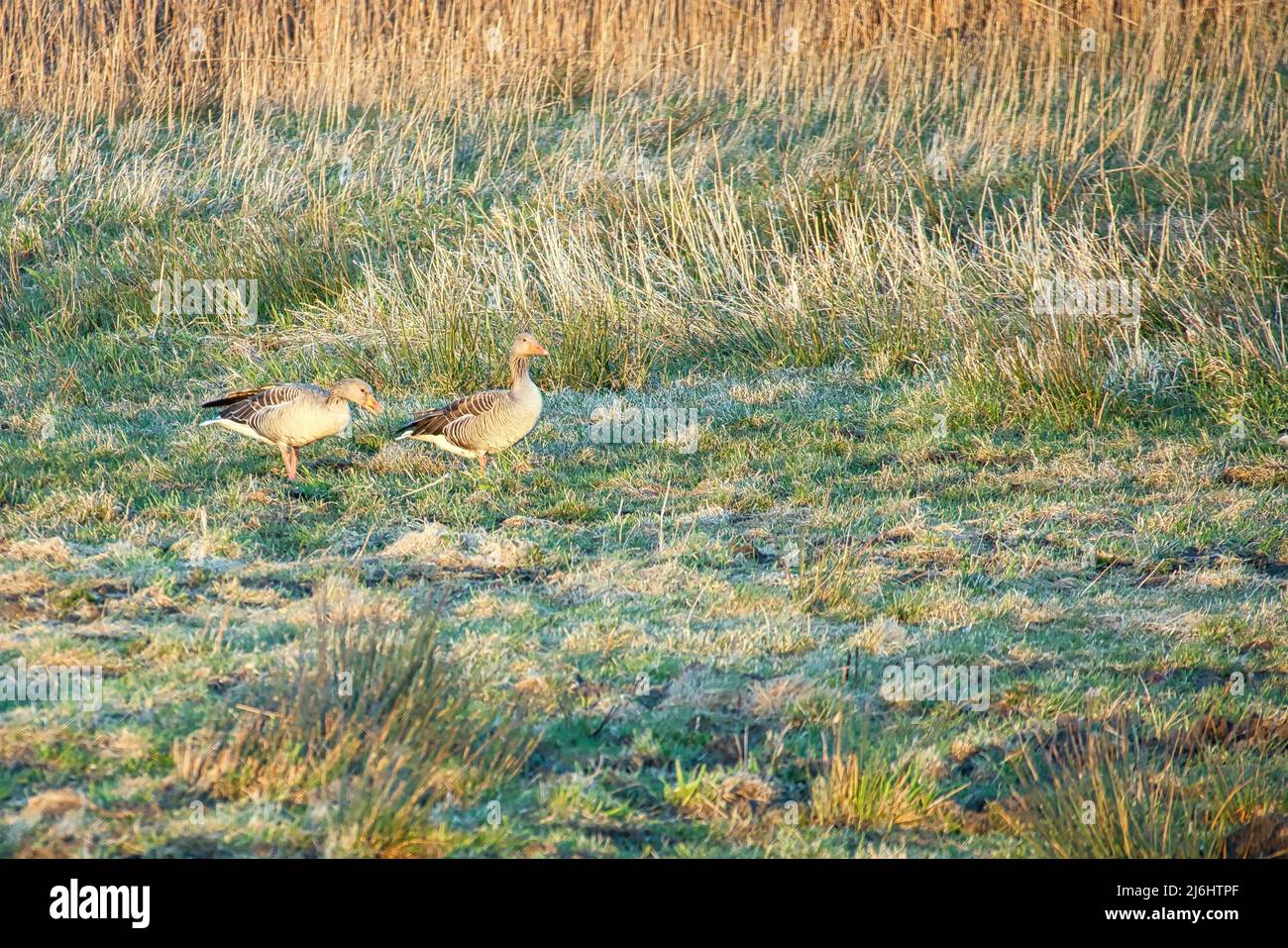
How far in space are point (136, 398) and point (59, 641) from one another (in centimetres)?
483

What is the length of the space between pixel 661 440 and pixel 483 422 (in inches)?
58.7

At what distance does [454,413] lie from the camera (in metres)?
7.49

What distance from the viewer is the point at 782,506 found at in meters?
7.40

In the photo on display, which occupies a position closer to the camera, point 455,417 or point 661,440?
point 455,417

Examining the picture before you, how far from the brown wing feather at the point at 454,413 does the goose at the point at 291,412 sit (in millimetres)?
264

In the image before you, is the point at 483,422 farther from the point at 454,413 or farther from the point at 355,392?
the point at 355,392

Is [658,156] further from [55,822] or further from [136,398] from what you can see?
[55,822]

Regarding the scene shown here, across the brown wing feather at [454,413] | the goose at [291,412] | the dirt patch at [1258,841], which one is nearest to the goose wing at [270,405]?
the goose at [291,412]

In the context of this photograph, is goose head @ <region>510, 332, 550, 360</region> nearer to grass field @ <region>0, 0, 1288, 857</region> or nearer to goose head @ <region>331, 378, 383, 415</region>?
grass field @ <region>0, 0, 1288, 857</region>

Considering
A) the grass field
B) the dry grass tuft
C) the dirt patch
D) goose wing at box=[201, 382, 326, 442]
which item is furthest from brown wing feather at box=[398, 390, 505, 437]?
the dirt patch

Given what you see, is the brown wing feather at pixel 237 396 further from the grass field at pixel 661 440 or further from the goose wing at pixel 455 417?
the goose wing at pixel 455 417

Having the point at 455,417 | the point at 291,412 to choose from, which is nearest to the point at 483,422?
the point at 455,417

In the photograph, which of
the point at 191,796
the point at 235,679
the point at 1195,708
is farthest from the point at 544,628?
the point at 1195,708

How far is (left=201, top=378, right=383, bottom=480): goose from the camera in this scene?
23.6 ft
